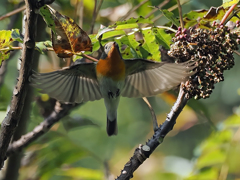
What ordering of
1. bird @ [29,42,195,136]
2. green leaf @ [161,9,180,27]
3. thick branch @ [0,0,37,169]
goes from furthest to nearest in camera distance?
bird @ [29,42,195,136], green leaf @ [161,9,180,27], thick branch @ [0,0,37,169]

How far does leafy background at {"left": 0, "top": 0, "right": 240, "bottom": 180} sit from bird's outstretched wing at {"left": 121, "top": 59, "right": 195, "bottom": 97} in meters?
0.50

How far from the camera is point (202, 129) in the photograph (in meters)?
6.79

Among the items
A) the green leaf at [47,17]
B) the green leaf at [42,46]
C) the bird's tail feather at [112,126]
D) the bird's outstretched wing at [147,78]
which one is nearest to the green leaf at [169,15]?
the bird's outstretched wing at [147,78]

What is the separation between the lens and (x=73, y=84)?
2.98m

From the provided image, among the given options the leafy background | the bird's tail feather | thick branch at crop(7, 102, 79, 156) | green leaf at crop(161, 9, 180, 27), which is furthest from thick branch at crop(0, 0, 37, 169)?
the bird's tail feather

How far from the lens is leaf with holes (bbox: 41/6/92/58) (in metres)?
1.98

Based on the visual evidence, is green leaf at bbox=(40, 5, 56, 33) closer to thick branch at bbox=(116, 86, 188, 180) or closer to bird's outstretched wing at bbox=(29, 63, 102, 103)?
bird's outstretched wing at bbox=(29, 63, 102, 103)

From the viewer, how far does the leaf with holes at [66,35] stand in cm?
198

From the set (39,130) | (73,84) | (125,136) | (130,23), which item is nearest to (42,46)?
(130,23)

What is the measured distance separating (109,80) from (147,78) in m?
0.34

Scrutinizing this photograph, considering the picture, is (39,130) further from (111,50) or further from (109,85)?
(111,50)

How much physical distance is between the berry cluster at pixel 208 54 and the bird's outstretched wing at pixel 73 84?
109 cm

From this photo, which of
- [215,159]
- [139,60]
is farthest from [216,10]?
[215,159]

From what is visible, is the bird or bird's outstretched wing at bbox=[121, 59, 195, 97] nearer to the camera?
bird's outstretched wing at bbox=[121, 59, 195, 97]
